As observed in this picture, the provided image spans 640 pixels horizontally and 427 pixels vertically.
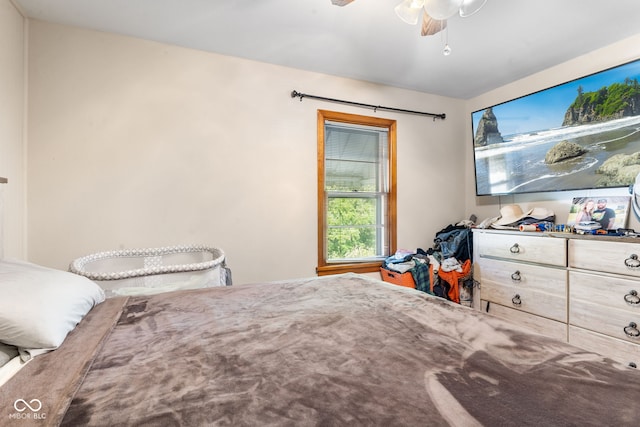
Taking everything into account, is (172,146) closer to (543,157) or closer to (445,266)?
(445,266)

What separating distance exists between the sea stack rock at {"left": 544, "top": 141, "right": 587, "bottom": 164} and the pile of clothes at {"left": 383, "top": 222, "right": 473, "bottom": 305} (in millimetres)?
993

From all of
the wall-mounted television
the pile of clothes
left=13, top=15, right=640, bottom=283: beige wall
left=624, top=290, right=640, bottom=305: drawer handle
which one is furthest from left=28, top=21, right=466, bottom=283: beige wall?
left=624, top=290, right=640, bottom=305: drawer handle

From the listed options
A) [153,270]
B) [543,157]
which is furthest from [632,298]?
[153,270]

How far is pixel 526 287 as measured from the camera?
2512 millimetres

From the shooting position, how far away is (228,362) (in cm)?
77

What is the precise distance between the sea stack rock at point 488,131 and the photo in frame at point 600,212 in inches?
36.2

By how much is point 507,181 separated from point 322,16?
7.76ft

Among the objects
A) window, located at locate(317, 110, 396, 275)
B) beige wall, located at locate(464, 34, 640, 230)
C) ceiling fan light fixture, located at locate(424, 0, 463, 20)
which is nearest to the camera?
ceiling fan light fixture, located at locate(424, 0, 463, 20)

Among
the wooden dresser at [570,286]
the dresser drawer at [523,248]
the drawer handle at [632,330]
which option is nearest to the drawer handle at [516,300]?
the wooden dresser at [570,286]

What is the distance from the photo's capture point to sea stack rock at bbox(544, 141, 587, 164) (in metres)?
2.52

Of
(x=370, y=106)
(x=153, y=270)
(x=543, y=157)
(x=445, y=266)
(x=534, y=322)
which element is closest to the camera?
(x=153, y=270)

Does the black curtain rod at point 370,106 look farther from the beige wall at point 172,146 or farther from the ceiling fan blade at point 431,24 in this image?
the ceiling fan blade at point 431,24

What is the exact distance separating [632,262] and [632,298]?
23 centimetres

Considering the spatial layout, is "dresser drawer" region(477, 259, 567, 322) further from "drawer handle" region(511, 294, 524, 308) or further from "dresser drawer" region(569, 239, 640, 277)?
"dresser drawer" region(569, 239, 640, 277)
